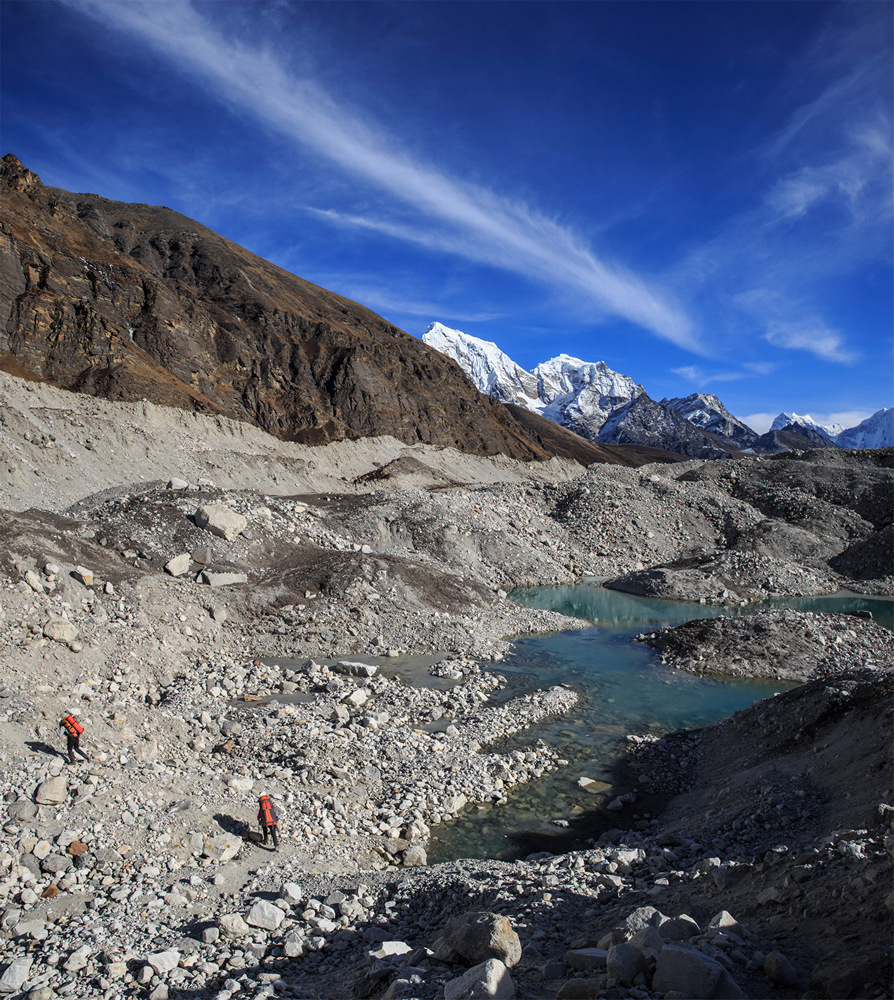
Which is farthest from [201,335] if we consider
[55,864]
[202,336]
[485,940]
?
[485,940]

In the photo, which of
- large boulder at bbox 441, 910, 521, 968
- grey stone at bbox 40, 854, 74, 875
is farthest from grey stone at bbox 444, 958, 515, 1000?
grey stone at bbox 40, 854, 74, 875

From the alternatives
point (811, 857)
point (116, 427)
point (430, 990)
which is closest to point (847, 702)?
point (811, 857)

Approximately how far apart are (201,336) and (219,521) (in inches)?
1658

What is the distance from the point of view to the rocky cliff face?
45000 millimetres

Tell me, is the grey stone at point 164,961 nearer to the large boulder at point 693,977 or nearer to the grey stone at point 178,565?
the large boulder at point 693,977

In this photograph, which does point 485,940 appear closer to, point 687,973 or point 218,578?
point 687,973

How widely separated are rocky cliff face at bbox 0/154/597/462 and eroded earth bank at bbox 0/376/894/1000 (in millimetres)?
24983

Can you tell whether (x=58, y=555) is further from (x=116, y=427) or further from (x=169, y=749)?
(x=116, y=427)

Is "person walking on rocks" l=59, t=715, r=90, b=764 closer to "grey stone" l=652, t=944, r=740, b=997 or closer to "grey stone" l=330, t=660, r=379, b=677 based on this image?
"grey stone" l=330, t=660, r=379, b=677

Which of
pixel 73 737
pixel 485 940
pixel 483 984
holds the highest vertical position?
pixel 483 984

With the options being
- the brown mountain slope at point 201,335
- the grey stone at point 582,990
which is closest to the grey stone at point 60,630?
the grey stone at point 582,990

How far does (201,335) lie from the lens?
57156 mm

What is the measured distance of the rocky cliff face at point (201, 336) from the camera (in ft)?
148

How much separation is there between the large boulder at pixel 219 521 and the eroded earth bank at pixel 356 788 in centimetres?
10
